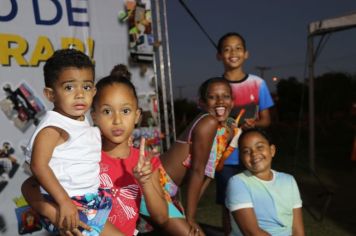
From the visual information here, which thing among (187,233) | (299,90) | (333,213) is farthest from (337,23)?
(299,90)

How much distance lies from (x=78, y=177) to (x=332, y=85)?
1255 inches

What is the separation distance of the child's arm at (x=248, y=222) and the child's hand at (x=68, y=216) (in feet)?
3.86

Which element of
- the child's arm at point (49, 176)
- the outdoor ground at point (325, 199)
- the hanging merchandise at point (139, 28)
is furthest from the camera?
the outdoor ground at point (325, 199)

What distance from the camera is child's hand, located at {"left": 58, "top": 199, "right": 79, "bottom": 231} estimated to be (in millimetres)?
1450

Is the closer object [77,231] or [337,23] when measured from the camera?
[77,231]

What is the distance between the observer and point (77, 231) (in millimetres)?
1514

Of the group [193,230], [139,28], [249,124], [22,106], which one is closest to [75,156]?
[193,230]

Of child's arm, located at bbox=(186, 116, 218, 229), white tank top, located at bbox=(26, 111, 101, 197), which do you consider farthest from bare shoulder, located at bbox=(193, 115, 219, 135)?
white tank top, located at bbox=(26, 111, 101, 197)

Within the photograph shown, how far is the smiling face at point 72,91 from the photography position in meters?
1.55

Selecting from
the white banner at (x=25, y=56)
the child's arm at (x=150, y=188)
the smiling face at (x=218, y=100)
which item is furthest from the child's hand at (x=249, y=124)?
the white banner at (x=25, y=56)

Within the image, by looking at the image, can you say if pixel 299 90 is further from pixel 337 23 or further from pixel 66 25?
pixel 66 25

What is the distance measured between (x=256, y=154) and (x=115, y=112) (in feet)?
3.74

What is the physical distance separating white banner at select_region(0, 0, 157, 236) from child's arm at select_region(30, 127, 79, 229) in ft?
8.04

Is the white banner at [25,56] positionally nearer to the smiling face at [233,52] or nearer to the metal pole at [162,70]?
the metal pole at [162,70]
